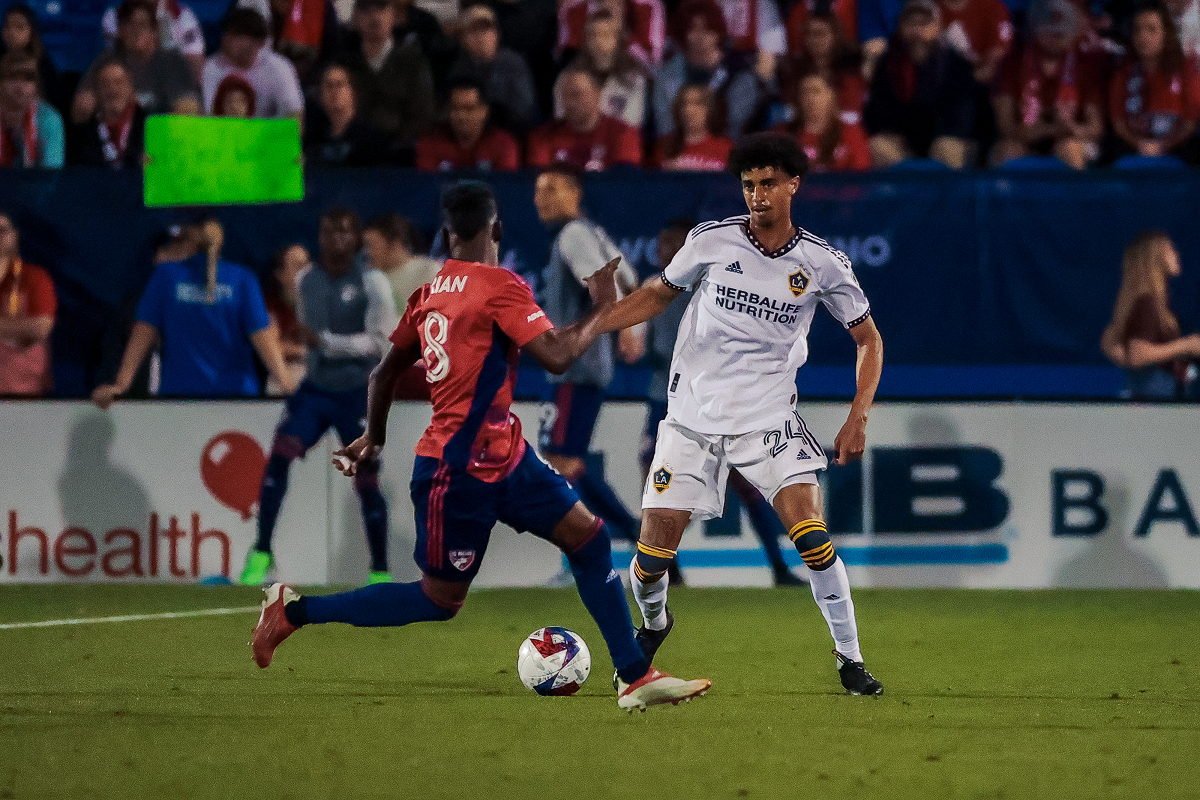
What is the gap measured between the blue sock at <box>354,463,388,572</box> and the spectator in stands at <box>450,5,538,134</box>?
3.37 metres

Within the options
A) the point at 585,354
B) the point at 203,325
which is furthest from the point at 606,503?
the point at 203,325

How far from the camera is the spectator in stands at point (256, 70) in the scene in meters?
12.6

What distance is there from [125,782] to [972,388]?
691 centimetres

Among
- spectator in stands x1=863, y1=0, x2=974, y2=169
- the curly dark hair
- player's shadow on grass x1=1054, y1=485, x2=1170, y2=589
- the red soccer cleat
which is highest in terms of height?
spectator in stands x1=863, y1=0, x2=974, y2=169

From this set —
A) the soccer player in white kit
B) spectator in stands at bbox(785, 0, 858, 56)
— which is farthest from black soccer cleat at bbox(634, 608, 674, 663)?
spectator in stands at bbox(785, 0, 858, 56)

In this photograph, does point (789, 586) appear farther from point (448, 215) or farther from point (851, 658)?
point (448, 215)

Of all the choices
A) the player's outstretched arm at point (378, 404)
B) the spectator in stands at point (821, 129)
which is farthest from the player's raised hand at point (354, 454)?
the spectator in stands at point (821, 129)

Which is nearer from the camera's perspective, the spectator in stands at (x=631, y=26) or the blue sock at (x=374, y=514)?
the blue sock at (x=374, y=514)

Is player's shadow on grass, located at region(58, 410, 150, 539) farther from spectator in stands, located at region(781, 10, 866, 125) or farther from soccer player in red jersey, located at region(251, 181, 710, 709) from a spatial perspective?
spectator in stands, located at region(781, 10, 866, 125)

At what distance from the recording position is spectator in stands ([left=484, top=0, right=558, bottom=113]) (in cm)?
1319

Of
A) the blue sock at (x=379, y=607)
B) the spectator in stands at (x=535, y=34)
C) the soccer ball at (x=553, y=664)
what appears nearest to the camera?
the blue sock at (x=379, y=607)

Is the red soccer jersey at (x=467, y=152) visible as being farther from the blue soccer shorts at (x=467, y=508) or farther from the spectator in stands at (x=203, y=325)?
the blue soccer shorts at (x=467, y=508)

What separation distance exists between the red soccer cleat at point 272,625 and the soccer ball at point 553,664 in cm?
89

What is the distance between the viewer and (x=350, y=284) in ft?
34.8
